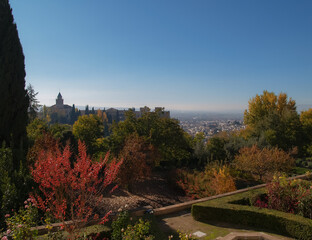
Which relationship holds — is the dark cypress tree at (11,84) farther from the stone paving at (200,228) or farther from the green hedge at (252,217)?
the green hedge at (252,217)

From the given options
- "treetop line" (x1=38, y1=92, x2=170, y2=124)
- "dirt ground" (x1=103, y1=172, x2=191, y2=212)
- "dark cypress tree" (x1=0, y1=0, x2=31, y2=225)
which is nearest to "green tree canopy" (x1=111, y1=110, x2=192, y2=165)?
"treetop line" (x1=38, y1=92, x2=170, y2=124)

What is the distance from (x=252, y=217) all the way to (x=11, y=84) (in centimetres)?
1431

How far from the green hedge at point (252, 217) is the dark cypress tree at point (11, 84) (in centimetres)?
1096

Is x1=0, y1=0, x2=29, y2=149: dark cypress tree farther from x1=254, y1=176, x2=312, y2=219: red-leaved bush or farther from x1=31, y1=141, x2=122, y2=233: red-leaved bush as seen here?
A: x1=254, y1=176, x2=312, y2=219: red-leaved bush

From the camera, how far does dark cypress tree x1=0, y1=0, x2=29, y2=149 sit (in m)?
12.2

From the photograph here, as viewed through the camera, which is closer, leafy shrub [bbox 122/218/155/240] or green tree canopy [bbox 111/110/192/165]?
leafy shrub [bbox 122/218/155/240]

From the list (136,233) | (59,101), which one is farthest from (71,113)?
(136,233)

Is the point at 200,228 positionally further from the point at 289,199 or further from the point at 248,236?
the point at 289,199

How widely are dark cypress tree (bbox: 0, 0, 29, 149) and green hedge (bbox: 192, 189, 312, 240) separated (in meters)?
11.0


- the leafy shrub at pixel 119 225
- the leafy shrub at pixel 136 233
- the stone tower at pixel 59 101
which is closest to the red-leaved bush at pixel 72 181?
the leafy shrub at pixel 119 225

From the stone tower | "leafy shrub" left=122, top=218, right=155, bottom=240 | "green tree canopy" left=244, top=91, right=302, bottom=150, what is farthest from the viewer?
the stone tower

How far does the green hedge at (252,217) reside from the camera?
18.4 ft

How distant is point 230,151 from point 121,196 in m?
10.0

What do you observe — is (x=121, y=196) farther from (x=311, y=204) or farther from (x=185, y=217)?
(x=311, y=204)
